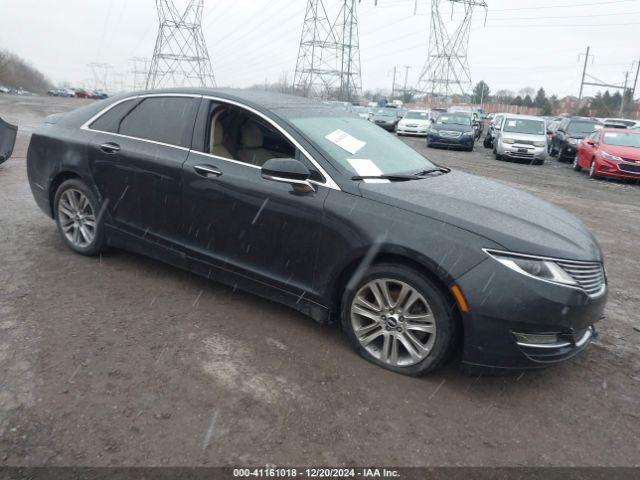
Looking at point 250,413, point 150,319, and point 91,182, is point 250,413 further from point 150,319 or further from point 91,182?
point 91,182

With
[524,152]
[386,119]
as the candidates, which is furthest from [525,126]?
[386,119]

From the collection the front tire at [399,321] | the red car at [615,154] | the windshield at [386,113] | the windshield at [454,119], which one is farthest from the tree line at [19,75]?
the front tire at [399,321]

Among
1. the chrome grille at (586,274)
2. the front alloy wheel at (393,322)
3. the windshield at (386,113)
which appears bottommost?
the front alloy wheel at (393,322)

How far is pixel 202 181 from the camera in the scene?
3994 millimetres

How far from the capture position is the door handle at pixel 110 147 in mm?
4551

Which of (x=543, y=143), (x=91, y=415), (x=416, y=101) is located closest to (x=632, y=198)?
(x=543, y=143)

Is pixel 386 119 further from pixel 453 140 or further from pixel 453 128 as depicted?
pixel 453 140

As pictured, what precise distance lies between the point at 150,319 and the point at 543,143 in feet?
55.0

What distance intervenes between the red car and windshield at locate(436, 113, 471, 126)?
674 cm

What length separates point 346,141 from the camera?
3.98 meters

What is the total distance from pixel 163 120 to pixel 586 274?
3391 millimetres

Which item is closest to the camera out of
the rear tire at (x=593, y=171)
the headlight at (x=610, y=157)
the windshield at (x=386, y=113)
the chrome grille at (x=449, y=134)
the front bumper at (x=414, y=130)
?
the headlight at (x=610, y=157)

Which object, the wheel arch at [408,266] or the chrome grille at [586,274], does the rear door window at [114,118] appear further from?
the chrome grille at [586,274]

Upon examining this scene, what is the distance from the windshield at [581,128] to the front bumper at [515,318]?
750 inches
